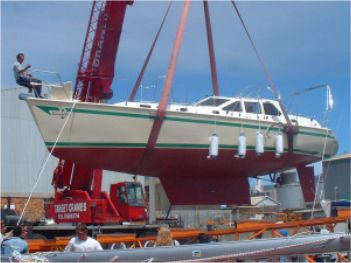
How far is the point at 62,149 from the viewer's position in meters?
13.2

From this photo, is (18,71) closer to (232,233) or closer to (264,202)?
(232,233)

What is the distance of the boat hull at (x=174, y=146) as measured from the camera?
1314cm

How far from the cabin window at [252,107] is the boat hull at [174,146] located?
0.65m

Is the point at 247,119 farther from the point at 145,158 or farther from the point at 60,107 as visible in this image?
the point at 60,107

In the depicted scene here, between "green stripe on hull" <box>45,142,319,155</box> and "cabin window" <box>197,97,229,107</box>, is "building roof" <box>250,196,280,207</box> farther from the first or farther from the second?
"cabin window" <box>197,97,229,107</box>

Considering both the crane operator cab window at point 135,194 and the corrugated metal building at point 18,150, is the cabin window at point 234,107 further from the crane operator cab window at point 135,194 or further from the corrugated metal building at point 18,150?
the corrugated metal building at point 18,150

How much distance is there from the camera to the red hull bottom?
13.8 m

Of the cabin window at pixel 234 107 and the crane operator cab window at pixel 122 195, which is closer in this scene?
the crane operator cab window at pixel 122 195

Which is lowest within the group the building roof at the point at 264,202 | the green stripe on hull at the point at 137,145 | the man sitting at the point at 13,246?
the man sitting at the point at 13,246

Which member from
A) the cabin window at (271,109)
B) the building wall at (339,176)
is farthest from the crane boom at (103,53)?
the building wall at (339,176)

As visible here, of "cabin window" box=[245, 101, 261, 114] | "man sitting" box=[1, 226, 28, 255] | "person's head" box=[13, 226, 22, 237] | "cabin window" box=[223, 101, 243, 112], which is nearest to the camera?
"man sitting" box=[1, 226, 28, 255]

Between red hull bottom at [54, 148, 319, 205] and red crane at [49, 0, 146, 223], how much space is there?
59 cm

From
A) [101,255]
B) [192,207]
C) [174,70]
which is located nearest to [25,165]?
[192,207]

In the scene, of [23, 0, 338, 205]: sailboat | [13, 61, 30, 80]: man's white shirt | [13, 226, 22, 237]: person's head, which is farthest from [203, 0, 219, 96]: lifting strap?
[13, 226, 22, 237]: person's head
